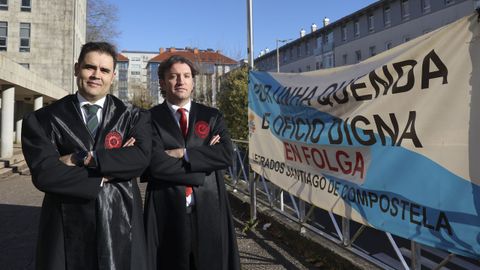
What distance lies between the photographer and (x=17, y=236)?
236 inches

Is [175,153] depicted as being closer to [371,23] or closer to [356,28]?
[371,23]

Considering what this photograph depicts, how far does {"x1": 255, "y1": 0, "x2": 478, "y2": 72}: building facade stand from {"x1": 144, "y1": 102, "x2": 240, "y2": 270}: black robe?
31.1 meters

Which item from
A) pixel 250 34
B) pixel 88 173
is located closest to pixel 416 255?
pixel 88 173

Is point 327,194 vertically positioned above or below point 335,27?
below

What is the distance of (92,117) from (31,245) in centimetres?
391

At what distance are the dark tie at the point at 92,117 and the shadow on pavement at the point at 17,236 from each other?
308cm

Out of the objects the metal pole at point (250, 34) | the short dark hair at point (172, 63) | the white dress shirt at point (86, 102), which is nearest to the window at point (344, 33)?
the metal pole at point (250, 34)

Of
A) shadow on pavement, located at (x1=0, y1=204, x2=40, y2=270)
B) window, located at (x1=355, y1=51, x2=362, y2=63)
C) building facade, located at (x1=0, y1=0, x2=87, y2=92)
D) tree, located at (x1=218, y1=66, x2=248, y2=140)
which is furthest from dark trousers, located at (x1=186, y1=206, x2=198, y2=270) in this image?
window, located at (x1=355, y1=51, x2=362, y2=63)

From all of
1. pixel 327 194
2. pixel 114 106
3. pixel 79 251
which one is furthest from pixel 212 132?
pixel 327 194

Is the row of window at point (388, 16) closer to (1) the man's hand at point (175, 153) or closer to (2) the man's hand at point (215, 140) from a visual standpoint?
(2) the man's hand at point (215, 140)

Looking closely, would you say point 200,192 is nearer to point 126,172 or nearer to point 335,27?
point 126,172

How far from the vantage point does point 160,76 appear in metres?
3.12

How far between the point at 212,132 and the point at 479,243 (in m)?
1.77

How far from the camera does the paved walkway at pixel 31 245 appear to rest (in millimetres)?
4758
